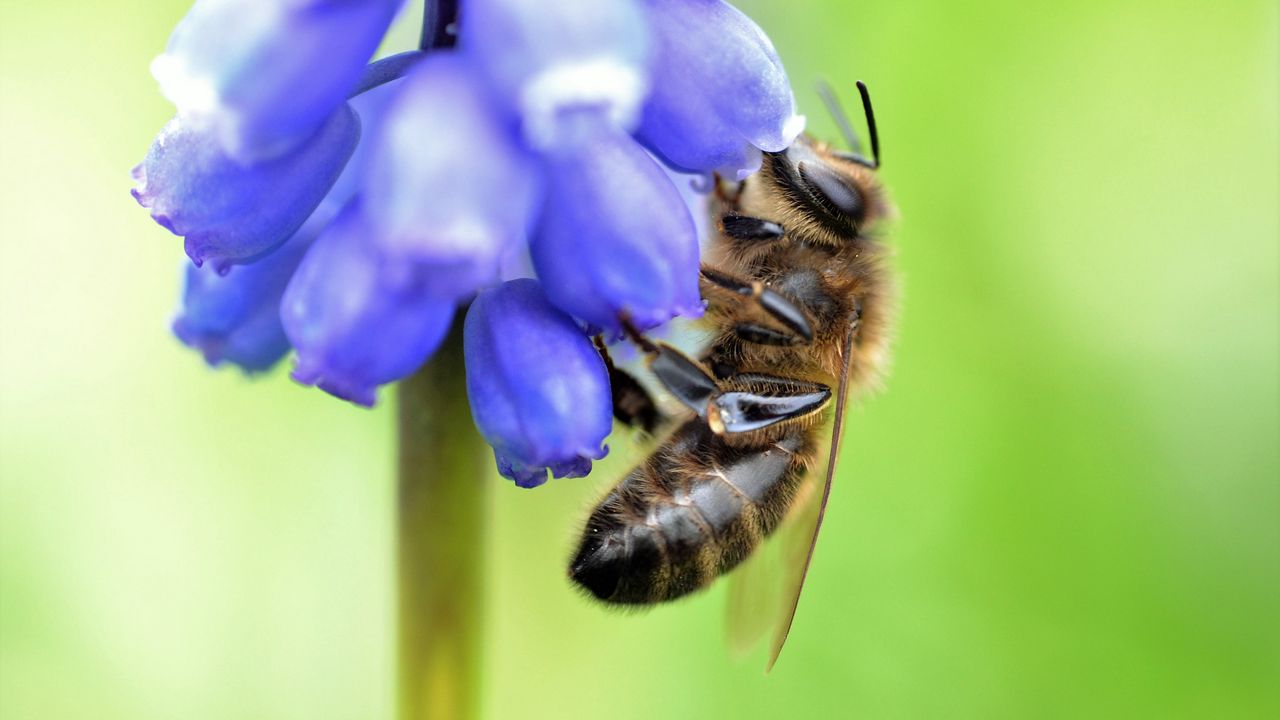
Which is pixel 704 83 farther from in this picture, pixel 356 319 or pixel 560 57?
pixel 356 319

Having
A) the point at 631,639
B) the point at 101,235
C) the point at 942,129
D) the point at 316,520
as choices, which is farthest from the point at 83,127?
the point at 942,129

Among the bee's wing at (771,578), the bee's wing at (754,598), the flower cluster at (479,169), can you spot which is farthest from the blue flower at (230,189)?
the bee's wing at (754,598)

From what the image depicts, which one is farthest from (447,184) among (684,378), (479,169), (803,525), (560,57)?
(803,525)

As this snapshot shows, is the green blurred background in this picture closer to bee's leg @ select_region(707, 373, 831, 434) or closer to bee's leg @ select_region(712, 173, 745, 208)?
bee's leg @ select_region(707, 373, 831, 434)

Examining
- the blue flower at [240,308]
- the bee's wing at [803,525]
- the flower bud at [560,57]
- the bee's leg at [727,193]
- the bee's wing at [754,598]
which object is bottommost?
the bee's wing at [754,598]

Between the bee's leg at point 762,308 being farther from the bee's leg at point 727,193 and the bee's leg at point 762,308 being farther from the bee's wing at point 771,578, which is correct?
the bee's wing at point 771,578

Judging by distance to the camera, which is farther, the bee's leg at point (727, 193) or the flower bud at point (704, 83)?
the bee's leg at point (727, 193)

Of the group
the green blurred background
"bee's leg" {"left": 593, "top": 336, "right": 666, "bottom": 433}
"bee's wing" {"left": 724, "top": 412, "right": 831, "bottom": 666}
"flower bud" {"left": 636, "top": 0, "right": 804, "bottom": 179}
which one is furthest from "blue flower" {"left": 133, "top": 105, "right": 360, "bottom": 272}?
the green blurred background

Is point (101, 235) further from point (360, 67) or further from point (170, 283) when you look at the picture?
point (360, 67)
